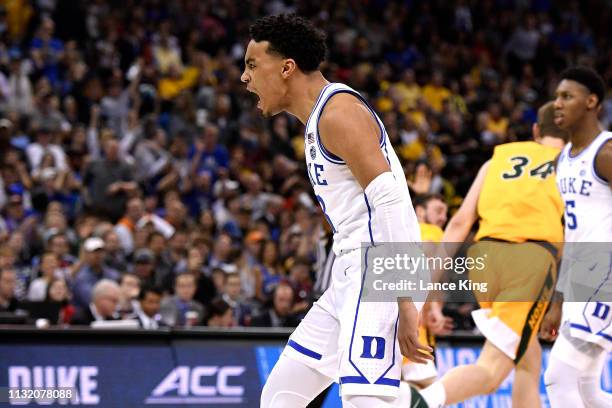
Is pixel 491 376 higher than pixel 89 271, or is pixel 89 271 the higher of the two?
pixel 89 271

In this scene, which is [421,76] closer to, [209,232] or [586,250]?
[209,232]

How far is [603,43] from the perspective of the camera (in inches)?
912

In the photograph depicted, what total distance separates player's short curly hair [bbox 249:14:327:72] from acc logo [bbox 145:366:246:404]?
3869mm

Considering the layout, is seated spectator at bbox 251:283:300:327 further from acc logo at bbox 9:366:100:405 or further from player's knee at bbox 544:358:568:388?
player's knee at bbox 544:358:568:388

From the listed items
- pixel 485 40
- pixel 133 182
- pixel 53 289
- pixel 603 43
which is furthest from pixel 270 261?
pixel 603 43

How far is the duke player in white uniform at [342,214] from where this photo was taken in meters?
4.55

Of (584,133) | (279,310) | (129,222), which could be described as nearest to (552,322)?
(584,133)

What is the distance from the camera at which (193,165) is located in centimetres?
1470

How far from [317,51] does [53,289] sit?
6.07 meters

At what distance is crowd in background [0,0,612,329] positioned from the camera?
10977 millimetres

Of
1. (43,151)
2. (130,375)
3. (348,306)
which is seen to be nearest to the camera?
(348,306)

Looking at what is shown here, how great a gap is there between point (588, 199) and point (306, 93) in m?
2.49

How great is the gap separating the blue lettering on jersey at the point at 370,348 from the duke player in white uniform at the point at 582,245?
227 cm

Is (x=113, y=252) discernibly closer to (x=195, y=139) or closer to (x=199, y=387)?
(x=195, y=139)
